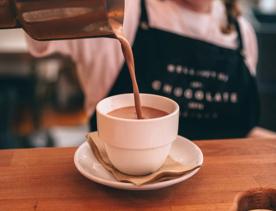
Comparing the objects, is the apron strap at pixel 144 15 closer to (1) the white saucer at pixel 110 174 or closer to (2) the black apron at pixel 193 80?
(2) the black apron at pixel 193 80

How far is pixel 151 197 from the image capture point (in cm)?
76

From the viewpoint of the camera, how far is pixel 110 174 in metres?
0.80

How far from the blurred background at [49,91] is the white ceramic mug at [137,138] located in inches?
61.5

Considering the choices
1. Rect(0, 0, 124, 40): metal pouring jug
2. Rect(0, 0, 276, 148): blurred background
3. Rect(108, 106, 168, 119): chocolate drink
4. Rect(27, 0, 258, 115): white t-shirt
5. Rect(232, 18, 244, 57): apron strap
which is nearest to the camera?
Rect(0, 0, 124, 40): metal pouring jug

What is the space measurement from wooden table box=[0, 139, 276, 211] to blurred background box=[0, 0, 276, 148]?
147 centimetres

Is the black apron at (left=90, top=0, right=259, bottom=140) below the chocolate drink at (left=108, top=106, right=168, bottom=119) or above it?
below

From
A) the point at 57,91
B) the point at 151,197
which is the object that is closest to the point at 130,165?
the point at 151,197

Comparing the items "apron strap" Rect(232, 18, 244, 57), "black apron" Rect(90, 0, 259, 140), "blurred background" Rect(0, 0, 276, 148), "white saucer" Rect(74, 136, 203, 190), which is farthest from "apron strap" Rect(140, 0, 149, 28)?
"blurred background" Rect(0, 0, 276, 148)

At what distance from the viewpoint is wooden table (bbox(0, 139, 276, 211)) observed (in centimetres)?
73

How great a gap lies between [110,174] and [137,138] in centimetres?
11

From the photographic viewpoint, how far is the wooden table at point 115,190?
0.73 metres

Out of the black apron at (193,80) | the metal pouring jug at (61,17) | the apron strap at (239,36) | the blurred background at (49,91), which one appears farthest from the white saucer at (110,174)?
the blurred background at (49,91)

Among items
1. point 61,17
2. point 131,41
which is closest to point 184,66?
point 131,41

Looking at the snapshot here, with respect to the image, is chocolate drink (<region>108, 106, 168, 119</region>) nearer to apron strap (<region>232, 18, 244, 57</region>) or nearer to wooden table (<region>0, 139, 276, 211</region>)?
wooden table (<region>0, 139, 276, 211</region>)
